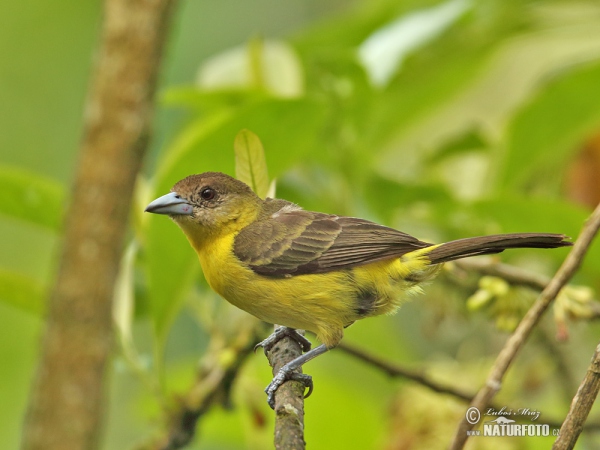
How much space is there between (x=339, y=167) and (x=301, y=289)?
1.02 m

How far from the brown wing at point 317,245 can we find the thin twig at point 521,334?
412mm

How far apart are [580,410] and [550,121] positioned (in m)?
1.79

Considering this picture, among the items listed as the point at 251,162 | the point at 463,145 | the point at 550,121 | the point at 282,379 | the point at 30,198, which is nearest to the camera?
the point at 251,162

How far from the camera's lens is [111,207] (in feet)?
6.32

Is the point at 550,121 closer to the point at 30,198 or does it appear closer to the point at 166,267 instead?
the point at 166,267

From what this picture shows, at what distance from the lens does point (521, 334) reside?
1310 mm

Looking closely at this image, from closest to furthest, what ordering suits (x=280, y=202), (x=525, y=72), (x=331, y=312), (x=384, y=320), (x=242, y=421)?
(x=331, y=312)
(x=280, y=202)
(x=242, y=421)
(x=384, y=320)
(x=525, y=72)

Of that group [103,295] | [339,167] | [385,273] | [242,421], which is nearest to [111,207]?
[103,295]

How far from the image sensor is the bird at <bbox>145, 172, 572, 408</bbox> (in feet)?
5.49

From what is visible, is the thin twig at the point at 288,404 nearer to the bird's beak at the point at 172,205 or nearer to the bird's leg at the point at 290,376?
the bird's leg at the point at 290,376

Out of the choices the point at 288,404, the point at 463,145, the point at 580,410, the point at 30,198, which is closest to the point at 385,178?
the point at 463,145

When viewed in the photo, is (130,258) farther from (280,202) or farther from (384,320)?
(384,320)

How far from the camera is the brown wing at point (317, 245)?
5.71ft

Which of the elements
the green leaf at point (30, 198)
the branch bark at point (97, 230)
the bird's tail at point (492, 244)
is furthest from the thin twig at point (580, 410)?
the green leaf at point (30, 198)
